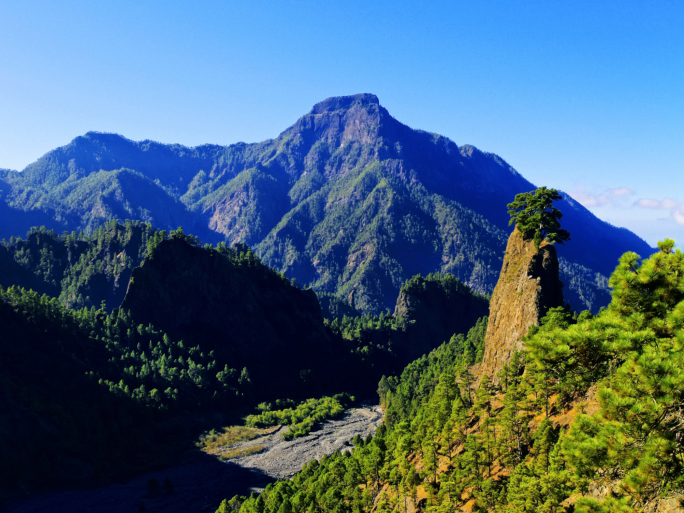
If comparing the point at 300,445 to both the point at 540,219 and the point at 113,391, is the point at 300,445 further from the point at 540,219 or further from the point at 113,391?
the point at 540,219

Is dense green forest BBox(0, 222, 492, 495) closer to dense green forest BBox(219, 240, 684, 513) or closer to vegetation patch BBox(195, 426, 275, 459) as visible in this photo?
vegetation patch BBox(195, 426, 275, 459)

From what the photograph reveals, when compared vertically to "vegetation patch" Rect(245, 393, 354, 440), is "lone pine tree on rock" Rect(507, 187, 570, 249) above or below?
above

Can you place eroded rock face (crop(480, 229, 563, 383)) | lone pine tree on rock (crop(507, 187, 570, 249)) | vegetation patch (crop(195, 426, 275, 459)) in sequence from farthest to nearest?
vegetation patch (crop(195, 426, 275, 459)) → lone pine tree on rock (crop(507, 187, 570, 249)) → eroded rock face (crop(480, 229, 563, 383))

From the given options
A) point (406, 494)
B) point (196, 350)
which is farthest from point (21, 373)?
point (406, 494)

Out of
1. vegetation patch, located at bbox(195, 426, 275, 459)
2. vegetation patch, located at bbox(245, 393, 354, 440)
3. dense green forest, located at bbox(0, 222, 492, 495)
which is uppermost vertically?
dense green forest, located at bbox(0, 222, 492, 495)

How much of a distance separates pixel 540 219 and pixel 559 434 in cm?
3707

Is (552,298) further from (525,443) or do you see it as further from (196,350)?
(196,350)

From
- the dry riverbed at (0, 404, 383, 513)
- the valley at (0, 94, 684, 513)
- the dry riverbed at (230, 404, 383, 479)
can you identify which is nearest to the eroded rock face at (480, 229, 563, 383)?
the valley at (0, 94, 684, 513)

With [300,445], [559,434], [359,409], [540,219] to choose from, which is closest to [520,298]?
[540,219]

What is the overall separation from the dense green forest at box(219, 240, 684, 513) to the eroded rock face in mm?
4668

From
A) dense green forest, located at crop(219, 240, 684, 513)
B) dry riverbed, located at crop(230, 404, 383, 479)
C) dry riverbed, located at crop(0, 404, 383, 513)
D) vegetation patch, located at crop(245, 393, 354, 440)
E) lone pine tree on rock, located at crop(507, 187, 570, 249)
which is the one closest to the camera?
dense green forest, located at crop(219, 240, 684, 513)

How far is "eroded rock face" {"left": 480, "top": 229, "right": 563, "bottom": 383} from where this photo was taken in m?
67.6

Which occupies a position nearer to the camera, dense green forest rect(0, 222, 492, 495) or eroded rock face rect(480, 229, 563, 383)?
eroded rock face rect(480, 229, 563, 383)

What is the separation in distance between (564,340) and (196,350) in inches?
7083
